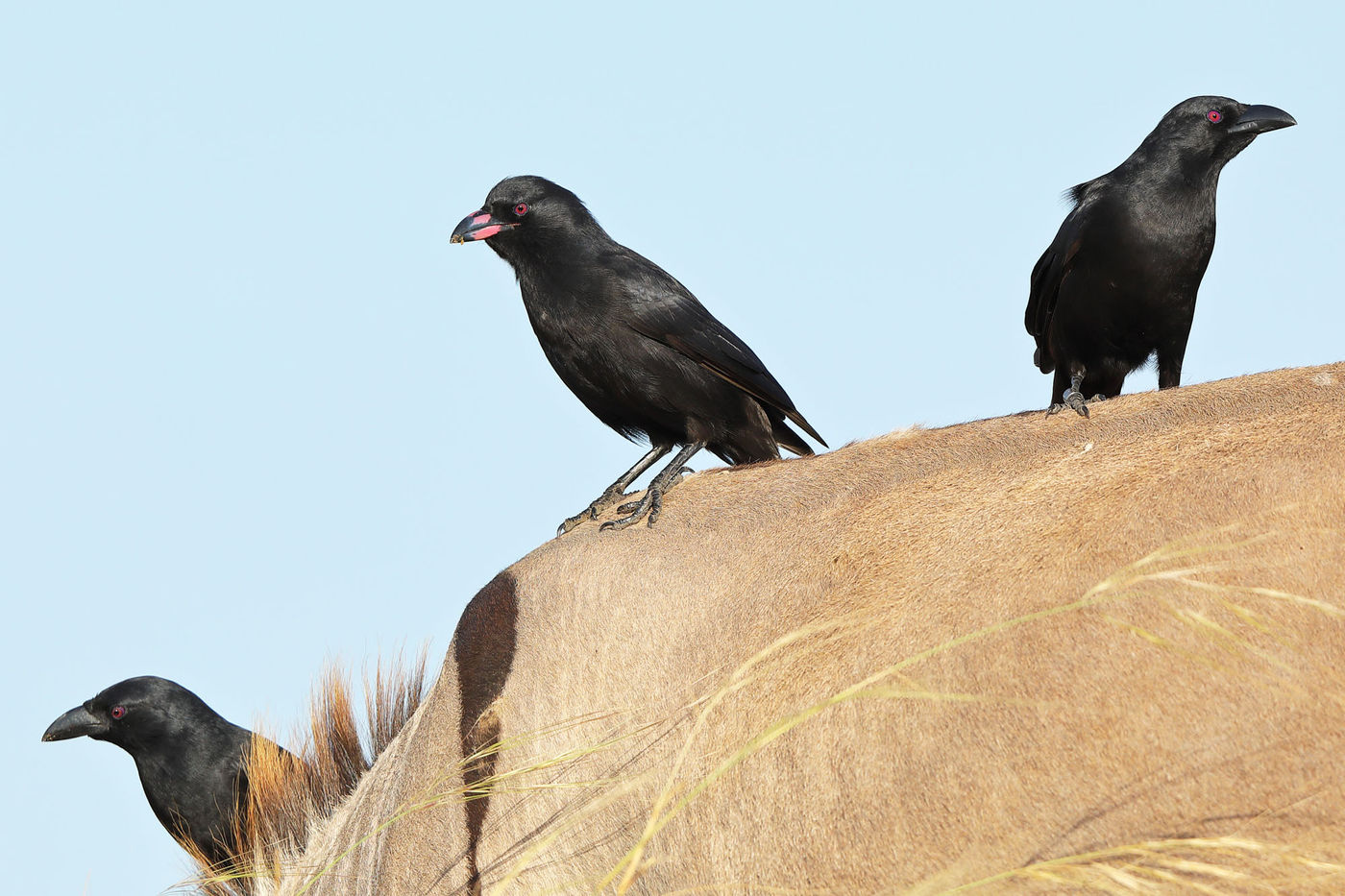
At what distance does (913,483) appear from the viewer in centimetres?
346

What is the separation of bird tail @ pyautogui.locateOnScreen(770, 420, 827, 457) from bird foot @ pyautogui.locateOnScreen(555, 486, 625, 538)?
152cm

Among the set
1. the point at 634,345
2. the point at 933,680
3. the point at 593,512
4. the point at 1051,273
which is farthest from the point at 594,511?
the point at 1051,273

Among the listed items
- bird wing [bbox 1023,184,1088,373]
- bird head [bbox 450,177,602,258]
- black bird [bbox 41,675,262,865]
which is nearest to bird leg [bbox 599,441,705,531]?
bird head [bbox 450,177,602,258]

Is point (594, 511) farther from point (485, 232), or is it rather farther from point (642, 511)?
point (485, 232)

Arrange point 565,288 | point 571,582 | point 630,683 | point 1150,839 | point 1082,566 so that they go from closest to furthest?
point 1150,839
point 1082,566
point 630,683
point 571,582
point 565,288

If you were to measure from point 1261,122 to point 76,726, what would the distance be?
19.4ft

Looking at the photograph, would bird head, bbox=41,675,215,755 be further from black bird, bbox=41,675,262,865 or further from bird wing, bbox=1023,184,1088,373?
bird wing, bbox=1023,184,1088,373

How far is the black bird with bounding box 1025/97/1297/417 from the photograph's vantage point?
17.5 feet

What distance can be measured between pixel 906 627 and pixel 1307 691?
0.87 meters

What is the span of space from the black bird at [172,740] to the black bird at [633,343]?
2222mm

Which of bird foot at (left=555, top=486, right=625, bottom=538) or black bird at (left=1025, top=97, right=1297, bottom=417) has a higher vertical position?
black bird at (left=1025, top=97, right=1297, bottom=417)

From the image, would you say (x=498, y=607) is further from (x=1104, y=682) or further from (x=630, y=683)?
(x=1104, y=682)

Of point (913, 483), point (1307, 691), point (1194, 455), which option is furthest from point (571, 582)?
point (1307, 691)

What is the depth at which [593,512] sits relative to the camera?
433cm
